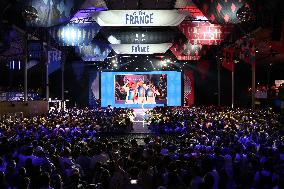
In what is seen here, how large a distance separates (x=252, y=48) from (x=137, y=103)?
75.1ft

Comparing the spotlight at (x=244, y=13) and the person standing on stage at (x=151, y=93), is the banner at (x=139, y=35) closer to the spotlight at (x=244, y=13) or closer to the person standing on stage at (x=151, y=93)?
the person standing on stage at (x=151, y=93)

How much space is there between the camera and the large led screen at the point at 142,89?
162 ft

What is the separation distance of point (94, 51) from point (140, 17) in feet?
61.1

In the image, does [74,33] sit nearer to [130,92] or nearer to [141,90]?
[130,92]

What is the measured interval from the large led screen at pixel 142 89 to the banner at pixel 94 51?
30.5 ft

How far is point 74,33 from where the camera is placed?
2691 cm

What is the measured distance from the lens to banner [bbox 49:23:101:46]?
88.3 feet

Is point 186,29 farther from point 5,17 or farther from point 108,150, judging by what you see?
point 108,150

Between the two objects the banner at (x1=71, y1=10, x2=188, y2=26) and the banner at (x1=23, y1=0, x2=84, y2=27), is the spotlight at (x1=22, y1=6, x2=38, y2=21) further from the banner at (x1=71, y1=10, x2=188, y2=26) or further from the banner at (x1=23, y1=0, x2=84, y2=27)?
the banner at (x1=71, y1=10, x2=188, y2=26)

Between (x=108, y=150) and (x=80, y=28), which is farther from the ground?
(x=80, y=28)

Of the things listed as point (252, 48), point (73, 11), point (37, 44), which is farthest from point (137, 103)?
point (73, 11)

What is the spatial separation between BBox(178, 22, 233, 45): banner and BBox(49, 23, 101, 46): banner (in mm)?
5560

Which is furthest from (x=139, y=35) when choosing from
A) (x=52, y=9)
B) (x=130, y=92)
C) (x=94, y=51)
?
(x=130, y=92)

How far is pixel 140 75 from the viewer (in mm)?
49562
